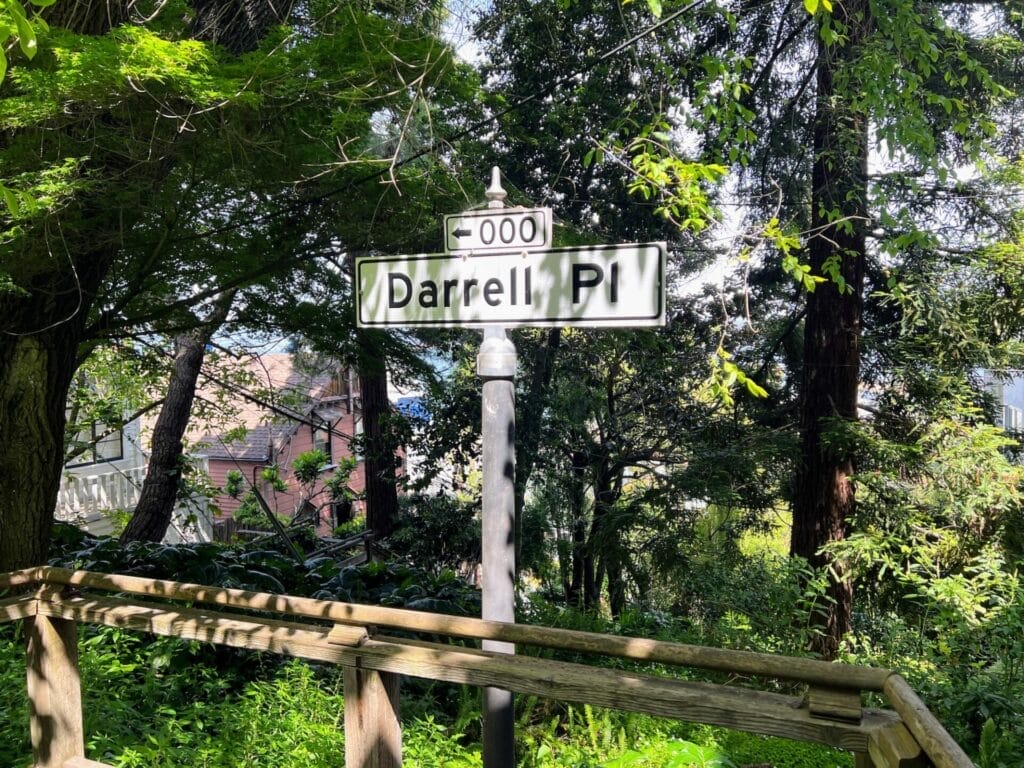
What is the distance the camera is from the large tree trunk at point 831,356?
8977mm

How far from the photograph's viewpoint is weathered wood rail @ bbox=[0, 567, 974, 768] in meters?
1.92

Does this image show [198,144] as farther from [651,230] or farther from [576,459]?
[576,459]

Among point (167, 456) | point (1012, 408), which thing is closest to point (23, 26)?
point (167, 456)

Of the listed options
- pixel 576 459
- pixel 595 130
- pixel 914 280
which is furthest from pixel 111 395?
pixel 914 280

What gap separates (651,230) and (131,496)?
13028mm

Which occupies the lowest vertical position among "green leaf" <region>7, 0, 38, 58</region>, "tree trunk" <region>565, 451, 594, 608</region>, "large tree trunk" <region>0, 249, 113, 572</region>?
"tree trunk" <region>565, 451, 594, 608</region>

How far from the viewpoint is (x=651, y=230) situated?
10.5m

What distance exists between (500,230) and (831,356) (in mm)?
8527

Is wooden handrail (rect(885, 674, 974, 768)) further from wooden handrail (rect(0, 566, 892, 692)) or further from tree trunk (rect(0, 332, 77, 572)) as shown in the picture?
tree trunk (rect(0, 332, 77, 572))

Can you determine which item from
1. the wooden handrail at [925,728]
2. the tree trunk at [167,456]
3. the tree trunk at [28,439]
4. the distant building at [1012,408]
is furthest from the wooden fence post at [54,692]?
the distant building at [1012,408]

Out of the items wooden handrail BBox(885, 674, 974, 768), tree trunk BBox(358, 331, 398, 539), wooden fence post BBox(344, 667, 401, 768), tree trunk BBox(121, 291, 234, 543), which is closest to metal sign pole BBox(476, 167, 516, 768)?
wooden fence post BBox(344, 667, 401, 768)

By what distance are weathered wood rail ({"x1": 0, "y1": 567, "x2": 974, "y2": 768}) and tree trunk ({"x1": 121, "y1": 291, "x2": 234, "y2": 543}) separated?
900cm

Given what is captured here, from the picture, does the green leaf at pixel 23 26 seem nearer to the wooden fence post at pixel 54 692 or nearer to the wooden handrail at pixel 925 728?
the wooden fence post at pixel 54 692

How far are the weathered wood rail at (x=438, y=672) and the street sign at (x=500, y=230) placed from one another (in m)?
1.14
